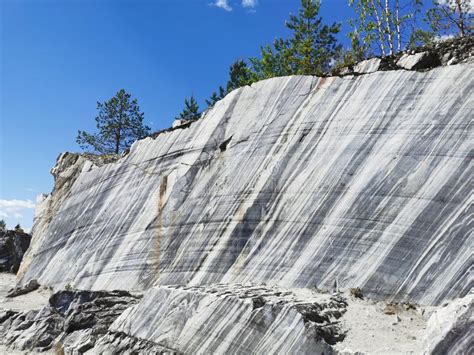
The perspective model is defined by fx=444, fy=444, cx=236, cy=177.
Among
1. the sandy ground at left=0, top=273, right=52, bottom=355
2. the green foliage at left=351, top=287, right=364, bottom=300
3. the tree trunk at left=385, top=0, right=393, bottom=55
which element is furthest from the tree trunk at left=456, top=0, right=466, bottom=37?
the sandy ground at left=0, top=273, right=52, bottom=355

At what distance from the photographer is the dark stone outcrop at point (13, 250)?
2283 centimetres

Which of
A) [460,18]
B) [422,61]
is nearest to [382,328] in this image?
[422,61]

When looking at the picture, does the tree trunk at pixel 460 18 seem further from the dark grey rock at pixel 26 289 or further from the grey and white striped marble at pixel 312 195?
the dark grey rock at pixel 26 289

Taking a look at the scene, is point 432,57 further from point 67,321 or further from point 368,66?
point 67,321

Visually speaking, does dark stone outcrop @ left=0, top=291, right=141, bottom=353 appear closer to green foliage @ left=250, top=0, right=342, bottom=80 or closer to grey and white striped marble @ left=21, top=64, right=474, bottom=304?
grey and white striped marble @ left=21, top=64, right=474, bottom=304

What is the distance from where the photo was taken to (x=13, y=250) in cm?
2352

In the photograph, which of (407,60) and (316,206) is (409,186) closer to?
(316,206)

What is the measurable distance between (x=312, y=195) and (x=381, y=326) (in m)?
2.88

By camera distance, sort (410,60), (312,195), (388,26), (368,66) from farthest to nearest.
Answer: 1. (388,26)
2. (368,66)
3. (410,60)
4. (312,195)

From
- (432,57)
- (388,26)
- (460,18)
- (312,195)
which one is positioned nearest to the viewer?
(312,195)

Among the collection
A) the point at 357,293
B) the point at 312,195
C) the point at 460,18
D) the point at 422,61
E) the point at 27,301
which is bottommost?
the point at 27,301

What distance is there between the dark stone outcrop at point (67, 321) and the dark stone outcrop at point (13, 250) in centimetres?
1225

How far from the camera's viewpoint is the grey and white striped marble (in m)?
6.39

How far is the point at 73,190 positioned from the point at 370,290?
524 inches
